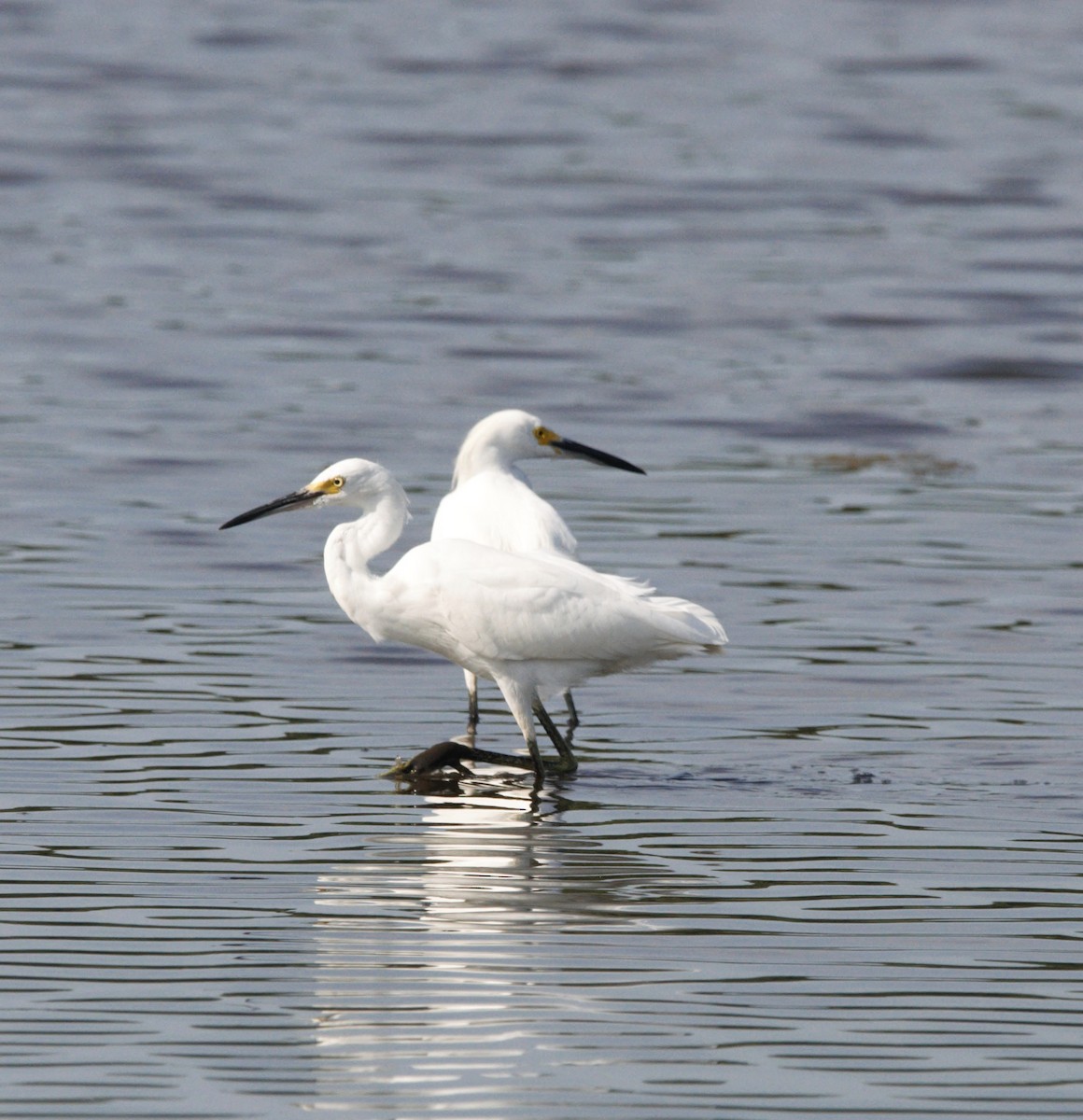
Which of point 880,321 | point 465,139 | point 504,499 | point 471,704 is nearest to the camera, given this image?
point 471,704

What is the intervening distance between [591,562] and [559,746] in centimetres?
301

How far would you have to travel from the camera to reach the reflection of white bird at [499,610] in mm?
7852

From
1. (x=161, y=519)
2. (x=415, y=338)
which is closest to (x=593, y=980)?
(x=161, y=519)

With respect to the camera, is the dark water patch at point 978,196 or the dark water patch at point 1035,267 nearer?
the dark water patch at point 1035,267

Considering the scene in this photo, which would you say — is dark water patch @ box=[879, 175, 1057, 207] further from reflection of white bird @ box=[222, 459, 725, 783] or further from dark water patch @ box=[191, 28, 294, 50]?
reflection of white bird @ box=[222, 459, 725, 783]

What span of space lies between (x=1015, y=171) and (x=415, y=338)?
31.7 ft

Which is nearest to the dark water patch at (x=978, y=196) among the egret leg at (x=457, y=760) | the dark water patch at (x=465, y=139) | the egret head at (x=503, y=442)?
the dark water patch at (x=465, y=139)

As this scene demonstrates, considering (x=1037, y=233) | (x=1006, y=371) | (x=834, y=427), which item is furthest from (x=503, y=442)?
(x=1037, y=233)

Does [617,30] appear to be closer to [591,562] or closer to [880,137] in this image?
[880,137]

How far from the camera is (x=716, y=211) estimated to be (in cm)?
2211

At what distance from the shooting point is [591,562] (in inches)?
432

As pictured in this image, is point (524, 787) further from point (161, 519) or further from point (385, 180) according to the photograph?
point (385, 180)

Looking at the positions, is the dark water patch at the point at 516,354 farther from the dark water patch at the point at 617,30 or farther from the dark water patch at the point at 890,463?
the dark water patch at the point at 617,30

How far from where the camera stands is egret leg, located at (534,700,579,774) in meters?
7.93
